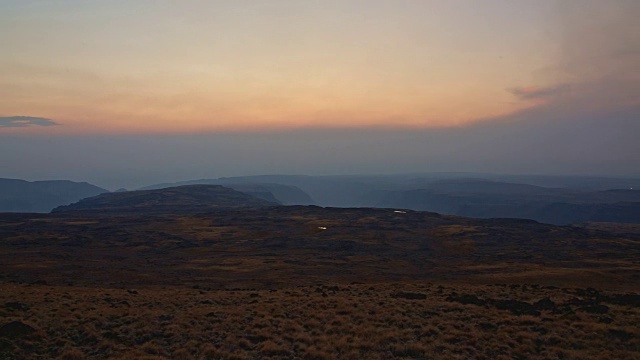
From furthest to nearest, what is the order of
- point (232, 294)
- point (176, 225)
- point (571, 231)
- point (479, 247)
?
point (176, 225) → point (571, 231) → point (479, 247) → point (232, 294)

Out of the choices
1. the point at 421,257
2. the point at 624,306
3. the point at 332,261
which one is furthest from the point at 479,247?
the point at 624,306

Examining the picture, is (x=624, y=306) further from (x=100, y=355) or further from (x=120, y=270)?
(x=120, y=270)

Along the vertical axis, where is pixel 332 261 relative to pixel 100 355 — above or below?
below

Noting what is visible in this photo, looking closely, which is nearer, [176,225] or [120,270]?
[120,270]

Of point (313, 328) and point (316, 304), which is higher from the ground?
point (313, 328)

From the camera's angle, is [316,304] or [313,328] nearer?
[313,328]

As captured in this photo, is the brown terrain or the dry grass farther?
the brown terrain

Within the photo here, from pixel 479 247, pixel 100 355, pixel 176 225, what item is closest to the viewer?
pixel 100 355

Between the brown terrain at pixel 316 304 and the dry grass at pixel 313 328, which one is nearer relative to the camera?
the dry grass at pixel 313 328
